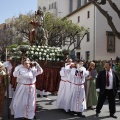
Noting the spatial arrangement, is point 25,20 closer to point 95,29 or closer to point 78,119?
point 95,29

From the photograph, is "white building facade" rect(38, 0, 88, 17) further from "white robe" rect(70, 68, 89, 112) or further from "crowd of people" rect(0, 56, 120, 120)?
"white robe" rect(70, 68, 89, 112)

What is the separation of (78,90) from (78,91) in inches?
1.4

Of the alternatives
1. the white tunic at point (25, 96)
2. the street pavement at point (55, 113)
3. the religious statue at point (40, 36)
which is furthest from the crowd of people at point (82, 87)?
the religious statue at point (40, 36)

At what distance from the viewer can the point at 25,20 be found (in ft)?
128

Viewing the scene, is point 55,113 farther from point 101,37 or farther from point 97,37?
point 101,37

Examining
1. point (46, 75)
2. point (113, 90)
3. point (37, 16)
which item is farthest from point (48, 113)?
point (37, 16)

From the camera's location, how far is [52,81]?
11.5 meters

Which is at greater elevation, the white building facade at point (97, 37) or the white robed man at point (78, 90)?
the white building facade at point (97, 37)

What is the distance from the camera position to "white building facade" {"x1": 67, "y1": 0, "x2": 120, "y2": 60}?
3762 centimetres

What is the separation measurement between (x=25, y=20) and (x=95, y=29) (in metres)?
8.87

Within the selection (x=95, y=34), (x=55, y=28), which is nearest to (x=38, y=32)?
(x=95, y=34)

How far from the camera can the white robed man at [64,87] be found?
34.1 ft

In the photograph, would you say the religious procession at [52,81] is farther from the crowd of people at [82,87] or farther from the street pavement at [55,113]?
the street pavement at [55,113]

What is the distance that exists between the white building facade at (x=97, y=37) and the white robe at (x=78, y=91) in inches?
1099
